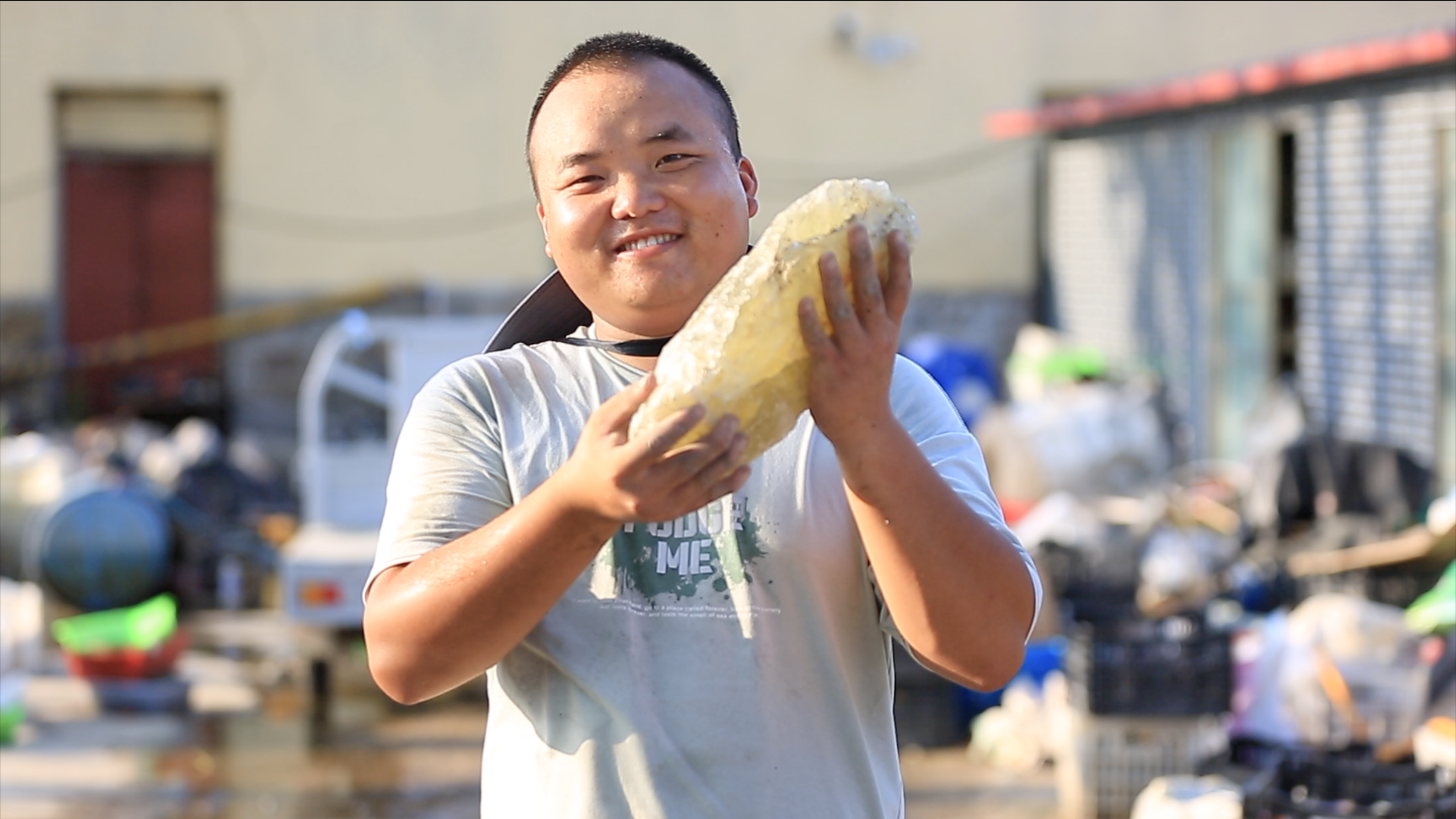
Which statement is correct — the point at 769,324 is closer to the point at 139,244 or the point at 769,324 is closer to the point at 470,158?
the point at 470,158

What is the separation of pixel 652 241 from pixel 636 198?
0.05 meters

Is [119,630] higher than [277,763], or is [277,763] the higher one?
[119,630]

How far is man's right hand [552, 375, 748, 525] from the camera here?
1385 mm

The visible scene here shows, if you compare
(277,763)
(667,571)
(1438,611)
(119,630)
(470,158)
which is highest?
(470,158)

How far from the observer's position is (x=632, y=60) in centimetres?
167

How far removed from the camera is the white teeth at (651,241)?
165 centimetres

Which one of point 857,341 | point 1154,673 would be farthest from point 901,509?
point 1154,673

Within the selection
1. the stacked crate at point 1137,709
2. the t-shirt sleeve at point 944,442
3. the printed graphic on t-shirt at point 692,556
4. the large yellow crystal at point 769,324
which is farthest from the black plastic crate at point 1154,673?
the large yellow crystal at point 769,324

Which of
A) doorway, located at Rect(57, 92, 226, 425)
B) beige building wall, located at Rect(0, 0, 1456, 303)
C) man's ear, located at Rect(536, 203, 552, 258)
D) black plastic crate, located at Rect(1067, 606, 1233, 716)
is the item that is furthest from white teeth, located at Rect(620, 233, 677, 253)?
doorway, located at Rect(57, 92, 226, 425)

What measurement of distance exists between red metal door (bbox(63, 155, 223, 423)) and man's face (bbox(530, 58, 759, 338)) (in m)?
13.4

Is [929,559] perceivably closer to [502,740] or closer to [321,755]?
[502,740]

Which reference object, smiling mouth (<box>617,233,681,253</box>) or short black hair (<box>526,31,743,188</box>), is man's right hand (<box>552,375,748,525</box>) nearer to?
smiling mouth (<box>617,233,681,253</box>)

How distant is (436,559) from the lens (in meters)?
1.55

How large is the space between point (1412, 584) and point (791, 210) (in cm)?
574
